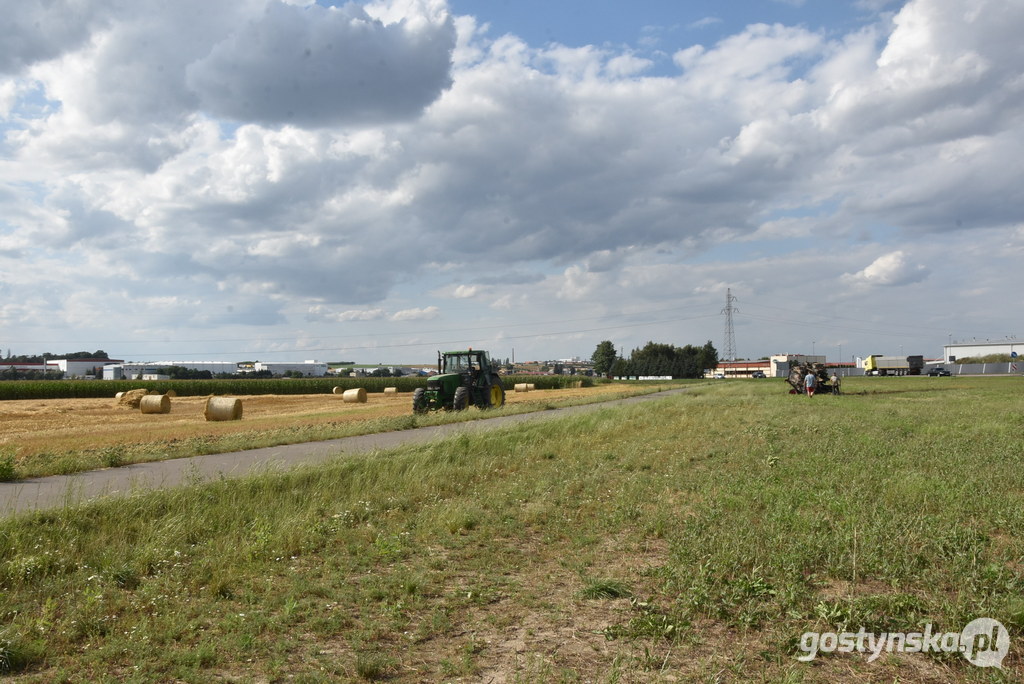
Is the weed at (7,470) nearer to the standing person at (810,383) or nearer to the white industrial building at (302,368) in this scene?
the standing person at (810,383)

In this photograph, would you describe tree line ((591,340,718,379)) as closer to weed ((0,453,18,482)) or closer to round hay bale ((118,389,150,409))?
round hay bale ((118,389,150,409))

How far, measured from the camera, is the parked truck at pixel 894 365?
370ft

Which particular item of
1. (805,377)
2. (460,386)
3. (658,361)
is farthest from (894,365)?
(460,386)

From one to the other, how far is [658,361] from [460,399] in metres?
113

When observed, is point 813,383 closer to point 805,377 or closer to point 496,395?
point 805,377

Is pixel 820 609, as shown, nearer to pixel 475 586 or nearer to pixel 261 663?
pixel 475 586

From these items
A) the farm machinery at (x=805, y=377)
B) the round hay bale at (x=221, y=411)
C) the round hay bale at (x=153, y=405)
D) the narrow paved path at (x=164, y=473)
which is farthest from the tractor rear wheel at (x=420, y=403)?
the farm machinery at (x=805, y=377)

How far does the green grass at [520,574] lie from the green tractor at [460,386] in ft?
52.7

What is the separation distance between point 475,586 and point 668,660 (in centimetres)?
220

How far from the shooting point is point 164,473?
12.5 m

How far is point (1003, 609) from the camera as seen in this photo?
489 centimetres

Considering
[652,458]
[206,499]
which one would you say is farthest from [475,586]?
[652,458]

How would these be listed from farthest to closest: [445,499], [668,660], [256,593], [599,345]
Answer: [599,345]
[445,499]
[256,593]
[668,660]

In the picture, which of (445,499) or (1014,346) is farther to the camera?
(1014,346)
